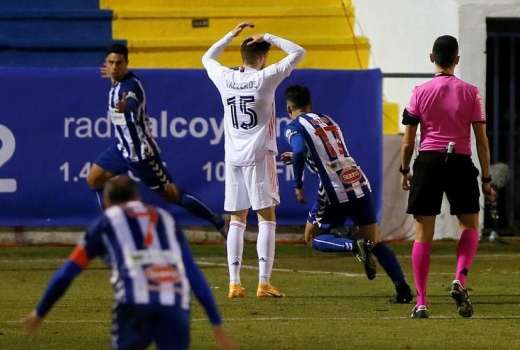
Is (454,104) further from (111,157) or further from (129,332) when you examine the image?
(129,332)

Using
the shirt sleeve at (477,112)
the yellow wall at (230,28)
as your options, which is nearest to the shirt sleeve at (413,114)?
the shirt sleeve at (477,112)

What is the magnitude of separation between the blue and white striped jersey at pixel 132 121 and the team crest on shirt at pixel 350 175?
1930 millimetres

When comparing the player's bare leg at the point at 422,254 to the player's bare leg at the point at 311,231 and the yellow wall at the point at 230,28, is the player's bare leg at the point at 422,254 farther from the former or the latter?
the yellow wall at the point at 230,28

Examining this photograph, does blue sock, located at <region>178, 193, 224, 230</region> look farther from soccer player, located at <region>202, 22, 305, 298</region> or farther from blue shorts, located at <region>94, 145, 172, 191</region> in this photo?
soccer player, located at <region>202, 22, 305, 298</region>

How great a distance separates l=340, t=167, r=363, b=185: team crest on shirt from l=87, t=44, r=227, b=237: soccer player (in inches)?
76.0

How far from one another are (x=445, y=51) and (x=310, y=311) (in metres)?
2.25

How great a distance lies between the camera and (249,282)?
Answer: 1406 cm

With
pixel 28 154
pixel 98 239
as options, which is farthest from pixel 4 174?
pixel 98 239

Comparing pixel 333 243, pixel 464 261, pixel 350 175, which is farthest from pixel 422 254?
pixel 333 243

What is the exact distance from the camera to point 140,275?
21.1ft

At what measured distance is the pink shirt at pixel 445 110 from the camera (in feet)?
35.0

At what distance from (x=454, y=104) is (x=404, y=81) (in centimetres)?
1014

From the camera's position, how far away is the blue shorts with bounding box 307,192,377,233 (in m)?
12.4

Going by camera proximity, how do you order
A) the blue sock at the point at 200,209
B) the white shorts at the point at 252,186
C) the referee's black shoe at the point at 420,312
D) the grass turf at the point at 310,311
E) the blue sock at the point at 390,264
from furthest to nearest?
the blue sock at the point at 200,209 < the white shorts at the point at 252,186 < the blue sock at the point at 390,264 < the referee's black shoe at the point at 420,312 < the grass turf at the point at 310,311
